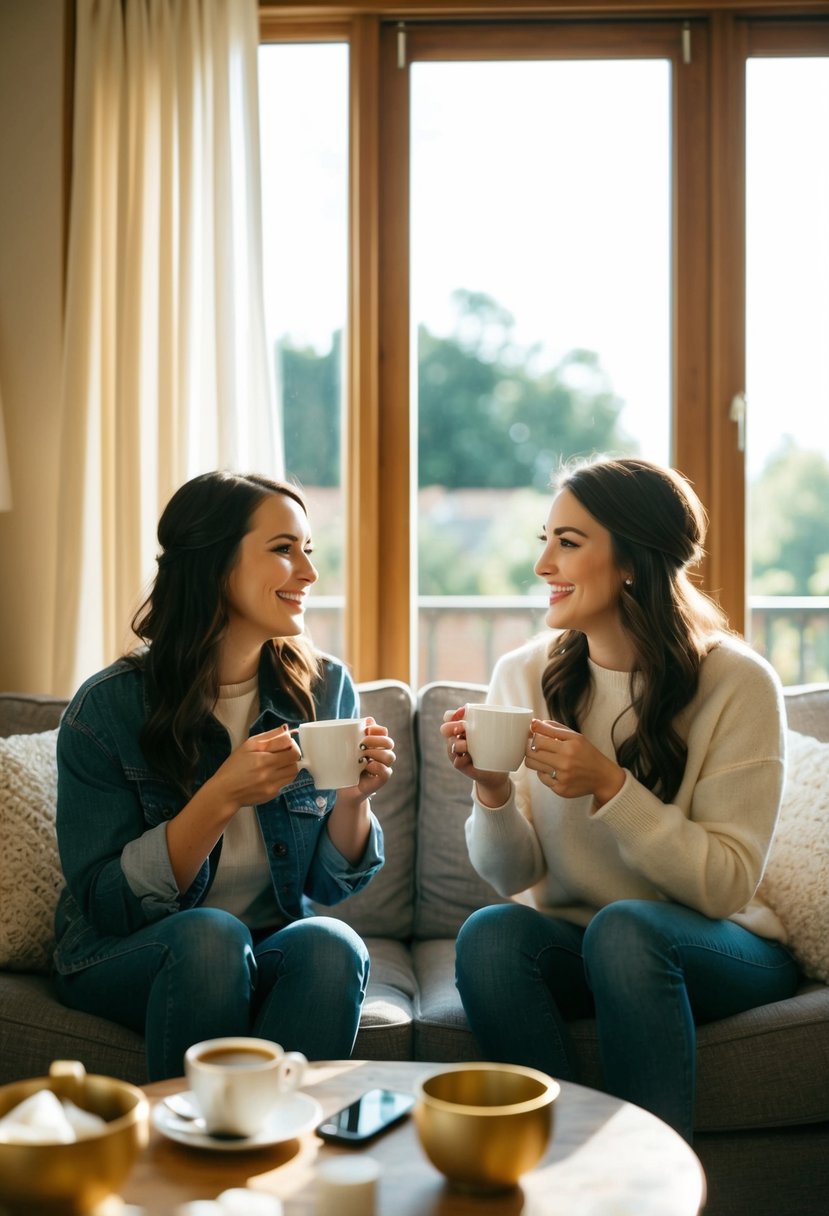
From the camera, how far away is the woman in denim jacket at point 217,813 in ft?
5.41

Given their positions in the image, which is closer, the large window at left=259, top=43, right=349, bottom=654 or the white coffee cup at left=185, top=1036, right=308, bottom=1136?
the white coffee cup at left=185, top=1036, right=308, bottom=1136

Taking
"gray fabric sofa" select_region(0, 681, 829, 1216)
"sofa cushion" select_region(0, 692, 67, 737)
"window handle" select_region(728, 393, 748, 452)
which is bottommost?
"gray fabric sofa" select_region(0, 681, 829, 1216)

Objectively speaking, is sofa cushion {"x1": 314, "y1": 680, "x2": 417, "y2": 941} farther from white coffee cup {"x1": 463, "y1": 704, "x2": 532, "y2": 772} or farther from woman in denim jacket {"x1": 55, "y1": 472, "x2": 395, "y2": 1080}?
white coffee cup {"x1": 463, "y1": 704, "x2": 532, "y2": 772}

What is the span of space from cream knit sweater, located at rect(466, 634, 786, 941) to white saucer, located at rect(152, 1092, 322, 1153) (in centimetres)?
75

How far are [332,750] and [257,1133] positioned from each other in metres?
0.63

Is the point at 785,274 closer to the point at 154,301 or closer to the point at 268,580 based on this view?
the point at 154,301

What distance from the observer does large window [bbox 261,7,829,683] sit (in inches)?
117

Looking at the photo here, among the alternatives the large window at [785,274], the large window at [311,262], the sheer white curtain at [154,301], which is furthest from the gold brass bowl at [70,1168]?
the large window at [785,274]

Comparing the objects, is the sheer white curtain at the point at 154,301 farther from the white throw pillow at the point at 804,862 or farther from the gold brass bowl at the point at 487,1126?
the gold brass bowl at the point at 487,1126

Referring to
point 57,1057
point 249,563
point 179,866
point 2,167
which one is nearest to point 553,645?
point 249,563

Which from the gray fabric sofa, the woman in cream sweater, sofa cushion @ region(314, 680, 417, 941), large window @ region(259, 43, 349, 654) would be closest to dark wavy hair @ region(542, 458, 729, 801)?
the woman in cream sweater

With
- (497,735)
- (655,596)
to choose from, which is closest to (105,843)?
(497,735)

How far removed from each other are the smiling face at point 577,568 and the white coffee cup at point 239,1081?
103 centimetres

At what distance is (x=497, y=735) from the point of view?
171cm
